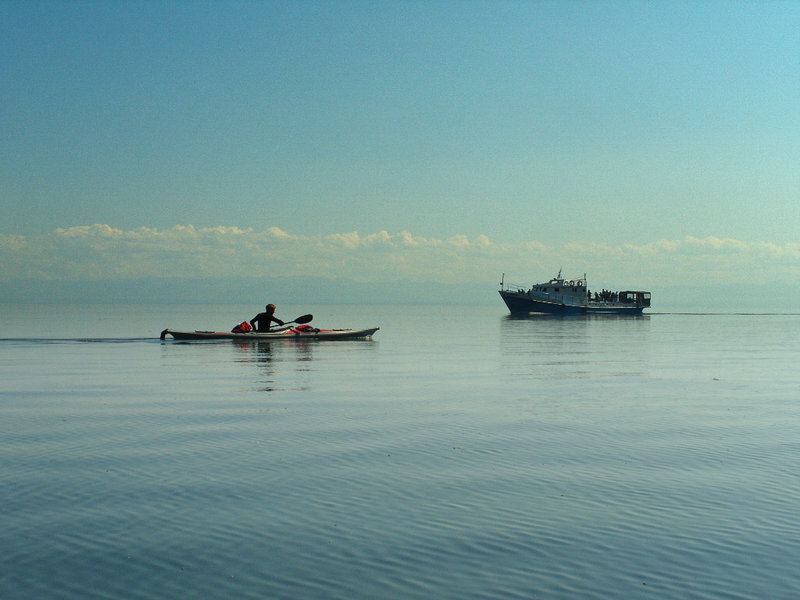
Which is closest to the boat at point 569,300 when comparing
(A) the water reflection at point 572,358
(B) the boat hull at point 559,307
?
(B) the boat hull at point 559,307

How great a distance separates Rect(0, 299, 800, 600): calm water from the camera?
7.97 metres

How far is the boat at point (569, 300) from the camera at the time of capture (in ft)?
445

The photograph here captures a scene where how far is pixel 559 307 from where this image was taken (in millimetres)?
135000

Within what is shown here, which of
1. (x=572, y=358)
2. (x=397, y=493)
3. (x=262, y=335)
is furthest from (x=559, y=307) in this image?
(x=397, y=493)

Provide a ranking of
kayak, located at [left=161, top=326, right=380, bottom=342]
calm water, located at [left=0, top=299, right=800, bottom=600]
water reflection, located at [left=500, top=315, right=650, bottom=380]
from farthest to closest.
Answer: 1. kayak, located at [left=161, top=326, right=380, bottom=342]
2. water reflection, located at [left=500, top=315, right=650, bottom=380]
3. calm water, located at [left=0, top=299, right=800, bottom=600]

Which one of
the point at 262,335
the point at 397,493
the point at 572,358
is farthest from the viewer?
the point at 262,335

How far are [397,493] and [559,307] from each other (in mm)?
126766

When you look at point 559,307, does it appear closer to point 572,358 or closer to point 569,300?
point 569,300

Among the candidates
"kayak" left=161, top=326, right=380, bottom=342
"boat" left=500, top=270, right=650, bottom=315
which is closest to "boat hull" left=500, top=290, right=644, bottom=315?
"boat" left=500, top=270, right=650, bottom=315

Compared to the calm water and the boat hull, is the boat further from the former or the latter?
the calm water

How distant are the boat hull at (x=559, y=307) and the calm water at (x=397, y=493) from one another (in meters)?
111

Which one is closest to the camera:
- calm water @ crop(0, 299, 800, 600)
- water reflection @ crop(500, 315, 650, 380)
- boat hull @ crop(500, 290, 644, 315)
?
calm water @ crop(0, 299, 800, 600)

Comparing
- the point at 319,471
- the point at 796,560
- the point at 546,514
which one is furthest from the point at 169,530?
the point at 796,560

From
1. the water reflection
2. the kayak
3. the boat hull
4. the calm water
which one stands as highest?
the boat hull
